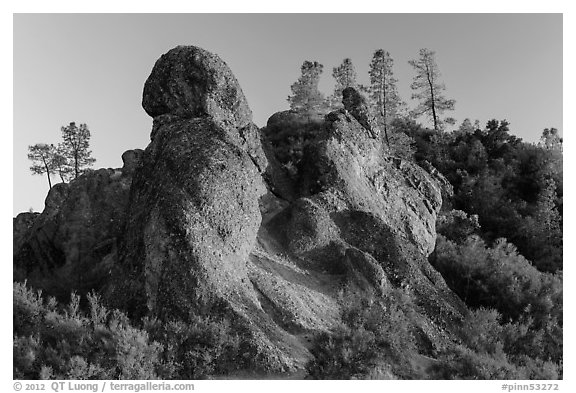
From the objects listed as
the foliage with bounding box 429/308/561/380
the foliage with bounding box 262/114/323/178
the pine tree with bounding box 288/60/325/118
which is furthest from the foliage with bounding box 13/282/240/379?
the pine tree with bounding box 288/60/325/118

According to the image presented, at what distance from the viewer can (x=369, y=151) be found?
2950 cm

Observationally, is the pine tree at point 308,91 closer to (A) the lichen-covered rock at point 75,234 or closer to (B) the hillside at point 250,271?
(B) the hillside at point 250,271

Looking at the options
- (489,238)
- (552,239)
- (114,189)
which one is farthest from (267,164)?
(552,239)

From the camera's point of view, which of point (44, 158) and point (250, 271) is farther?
point (44, 158)

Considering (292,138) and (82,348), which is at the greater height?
(292,138)

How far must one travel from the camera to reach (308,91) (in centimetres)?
5344

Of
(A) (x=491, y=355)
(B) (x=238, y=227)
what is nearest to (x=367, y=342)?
(A) (x=491, y=355)

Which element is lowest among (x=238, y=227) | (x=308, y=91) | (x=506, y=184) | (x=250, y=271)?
(x=250, y=271)

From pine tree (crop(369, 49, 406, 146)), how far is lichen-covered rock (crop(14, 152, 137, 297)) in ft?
112

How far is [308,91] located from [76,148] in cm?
2603

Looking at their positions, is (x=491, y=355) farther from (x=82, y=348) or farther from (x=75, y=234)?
(x=75, y=234)

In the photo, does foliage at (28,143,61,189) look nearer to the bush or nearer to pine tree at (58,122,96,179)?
pine tree at (58,122,96,179)

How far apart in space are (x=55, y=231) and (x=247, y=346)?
516 inches
